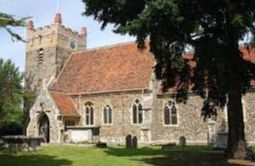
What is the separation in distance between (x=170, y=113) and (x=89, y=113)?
27.8 ft

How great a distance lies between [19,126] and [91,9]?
29.1 metres

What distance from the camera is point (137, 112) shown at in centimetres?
3638

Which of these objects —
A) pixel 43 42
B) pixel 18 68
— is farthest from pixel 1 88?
pixel 18 68

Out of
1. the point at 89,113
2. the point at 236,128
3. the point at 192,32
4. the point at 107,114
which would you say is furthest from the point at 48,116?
the point at 192,32

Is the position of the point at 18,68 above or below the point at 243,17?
above

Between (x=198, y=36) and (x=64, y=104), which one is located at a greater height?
(x=198, y=36)

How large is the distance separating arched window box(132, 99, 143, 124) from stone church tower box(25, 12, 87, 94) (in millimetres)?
11887

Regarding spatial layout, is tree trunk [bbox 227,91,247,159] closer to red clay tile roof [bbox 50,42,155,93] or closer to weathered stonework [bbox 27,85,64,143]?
red clay tile roof [bbox 50,42,155,93]

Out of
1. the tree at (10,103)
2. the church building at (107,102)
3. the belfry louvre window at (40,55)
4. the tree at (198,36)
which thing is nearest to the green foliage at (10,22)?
the tree at (198,36)

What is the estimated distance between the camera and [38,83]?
154ft

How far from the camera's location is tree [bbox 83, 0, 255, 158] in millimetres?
16578

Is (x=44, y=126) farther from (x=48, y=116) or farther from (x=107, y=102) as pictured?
(x=107, y=102)

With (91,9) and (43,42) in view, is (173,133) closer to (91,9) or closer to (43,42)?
(91,9)

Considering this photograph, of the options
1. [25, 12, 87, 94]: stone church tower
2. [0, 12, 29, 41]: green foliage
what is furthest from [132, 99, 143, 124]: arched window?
[0, 12, 29, 41]: green foliage
